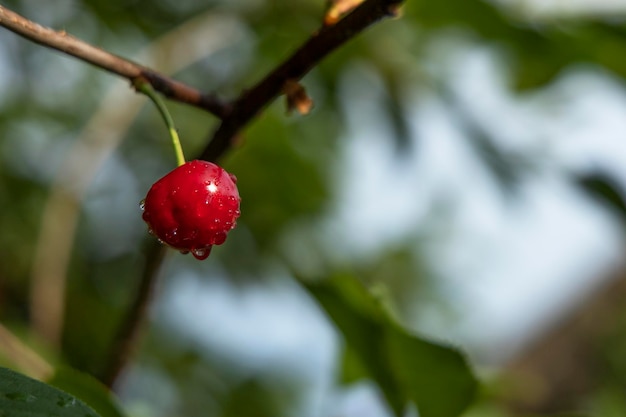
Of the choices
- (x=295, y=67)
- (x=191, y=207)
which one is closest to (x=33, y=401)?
(x=191, y=207)

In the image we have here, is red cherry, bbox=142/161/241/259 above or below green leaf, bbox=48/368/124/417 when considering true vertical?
above

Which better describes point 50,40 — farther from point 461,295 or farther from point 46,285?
point 461,295

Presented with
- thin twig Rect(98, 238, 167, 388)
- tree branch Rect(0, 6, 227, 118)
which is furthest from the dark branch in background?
thin twig Rect(98, 238, 167, 388)

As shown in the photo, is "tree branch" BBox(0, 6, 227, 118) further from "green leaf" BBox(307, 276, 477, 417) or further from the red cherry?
"green leaf" BBox(307, 276, 477, 417)

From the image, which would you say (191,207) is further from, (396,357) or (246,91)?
(396,357)

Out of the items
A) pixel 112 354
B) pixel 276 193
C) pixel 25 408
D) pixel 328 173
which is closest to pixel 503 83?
pixel 328 173

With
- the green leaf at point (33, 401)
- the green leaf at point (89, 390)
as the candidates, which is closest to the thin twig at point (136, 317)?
the green leaf at point (89, 390)
